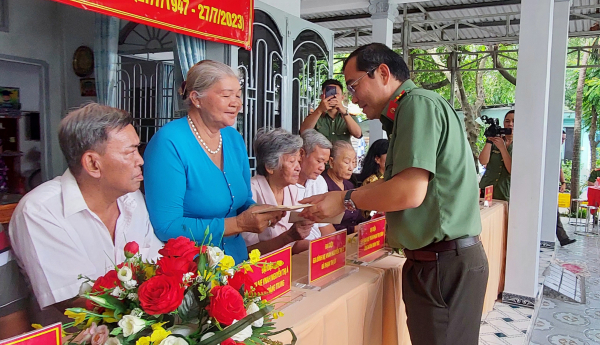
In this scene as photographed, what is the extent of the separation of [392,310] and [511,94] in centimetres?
1380

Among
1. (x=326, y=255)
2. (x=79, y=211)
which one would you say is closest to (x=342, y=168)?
(x=326, y=255)

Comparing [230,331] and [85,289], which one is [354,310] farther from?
[85,289]

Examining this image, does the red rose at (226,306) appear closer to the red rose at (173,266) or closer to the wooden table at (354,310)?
the red rose at (173,266)

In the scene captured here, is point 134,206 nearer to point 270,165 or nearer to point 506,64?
point 270,165

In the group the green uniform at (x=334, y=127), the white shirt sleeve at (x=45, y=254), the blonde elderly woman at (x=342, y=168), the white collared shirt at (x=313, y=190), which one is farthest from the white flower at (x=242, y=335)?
the green uniform at (x=334, y=127)

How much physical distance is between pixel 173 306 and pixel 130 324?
8cm

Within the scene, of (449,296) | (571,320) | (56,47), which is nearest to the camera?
(449,296)

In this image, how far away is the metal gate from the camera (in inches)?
148

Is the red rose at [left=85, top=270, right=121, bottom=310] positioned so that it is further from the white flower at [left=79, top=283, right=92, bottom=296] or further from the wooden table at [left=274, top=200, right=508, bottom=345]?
the wooden table at [left=274, top=200, right=508, bottom=345]

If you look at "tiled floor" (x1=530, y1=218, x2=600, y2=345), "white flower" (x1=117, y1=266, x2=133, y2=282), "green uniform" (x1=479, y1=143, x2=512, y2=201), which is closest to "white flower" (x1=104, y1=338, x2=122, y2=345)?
"white flower" (x1=117, y1=266, x2=133, y2=282)

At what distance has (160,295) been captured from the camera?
2.62ft

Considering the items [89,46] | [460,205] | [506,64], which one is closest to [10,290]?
[460,205]

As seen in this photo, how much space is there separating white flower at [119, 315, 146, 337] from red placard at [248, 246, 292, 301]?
464 mm

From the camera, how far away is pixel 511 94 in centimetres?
1388
